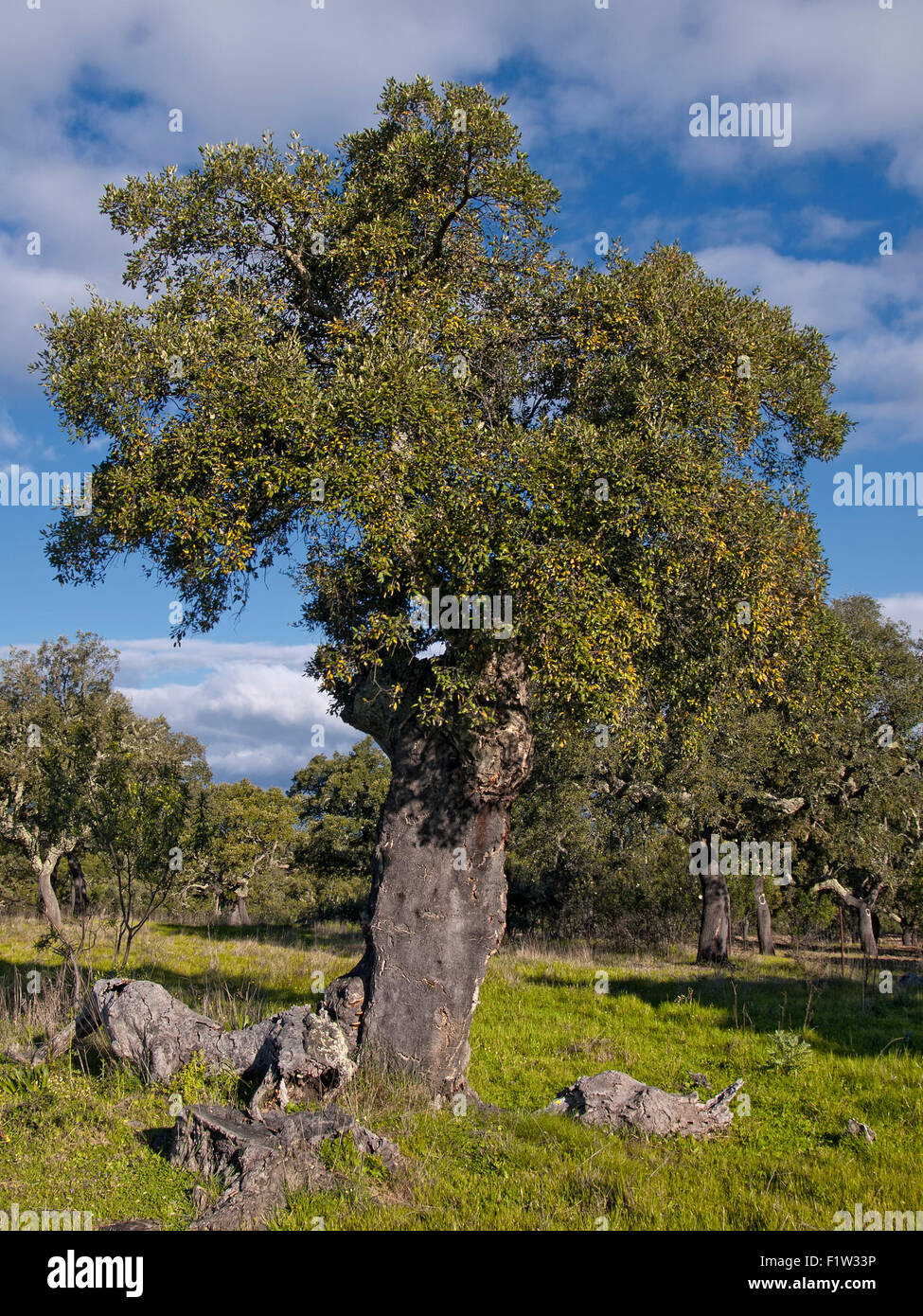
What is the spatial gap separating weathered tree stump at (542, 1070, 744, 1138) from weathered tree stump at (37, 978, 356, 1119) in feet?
9.10

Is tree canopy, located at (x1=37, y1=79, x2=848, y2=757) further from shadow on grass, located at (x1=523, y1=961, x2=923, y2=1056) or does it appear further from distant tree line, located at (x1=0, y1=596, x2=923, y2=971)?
shadow on grass, located at (x1=523, y1=961, x2=923, y2=1056)

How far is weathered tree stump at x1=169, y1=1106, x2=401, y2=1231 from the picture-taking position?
23.9 ft

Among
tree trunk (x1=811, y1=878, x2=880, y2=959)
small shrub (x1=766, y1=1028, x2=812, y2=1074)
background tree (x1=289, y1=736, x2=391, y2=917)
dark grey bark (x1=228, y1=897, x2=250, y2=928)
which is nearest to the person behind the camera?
small shrub (x1=766, y1=1028, x2=812, y2=1074)

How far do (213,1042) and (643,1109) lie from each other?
5.51 m

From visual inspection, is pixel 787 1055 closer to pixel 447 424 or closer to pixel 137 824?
pixel 447 424

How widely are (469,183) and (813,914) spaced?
39801 mm

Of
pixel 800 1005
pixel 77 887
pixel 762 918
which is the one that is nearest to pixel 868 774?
pixel 762 918

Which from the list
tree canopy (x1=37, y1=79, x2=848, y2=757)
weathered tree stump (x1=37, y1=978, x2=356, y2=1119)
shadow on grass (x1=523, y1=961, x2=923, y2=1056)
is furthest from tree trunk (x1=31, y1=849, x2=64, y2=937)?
tree canopy (x1=37, y1=79, x2=848, y2=757)

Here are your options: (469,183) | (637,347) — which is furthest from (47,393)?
(637,347)

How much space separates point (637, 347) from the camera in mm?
11531

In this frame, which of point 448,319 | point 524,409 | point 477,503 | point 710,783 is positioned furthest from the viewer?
point 710,783

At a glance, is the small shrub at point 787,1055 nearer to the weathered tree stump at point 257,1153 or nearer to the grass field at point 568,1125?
the grass field at point 568,1125

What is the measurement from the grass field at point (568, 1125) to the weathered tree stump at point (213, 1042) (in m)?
0.29
